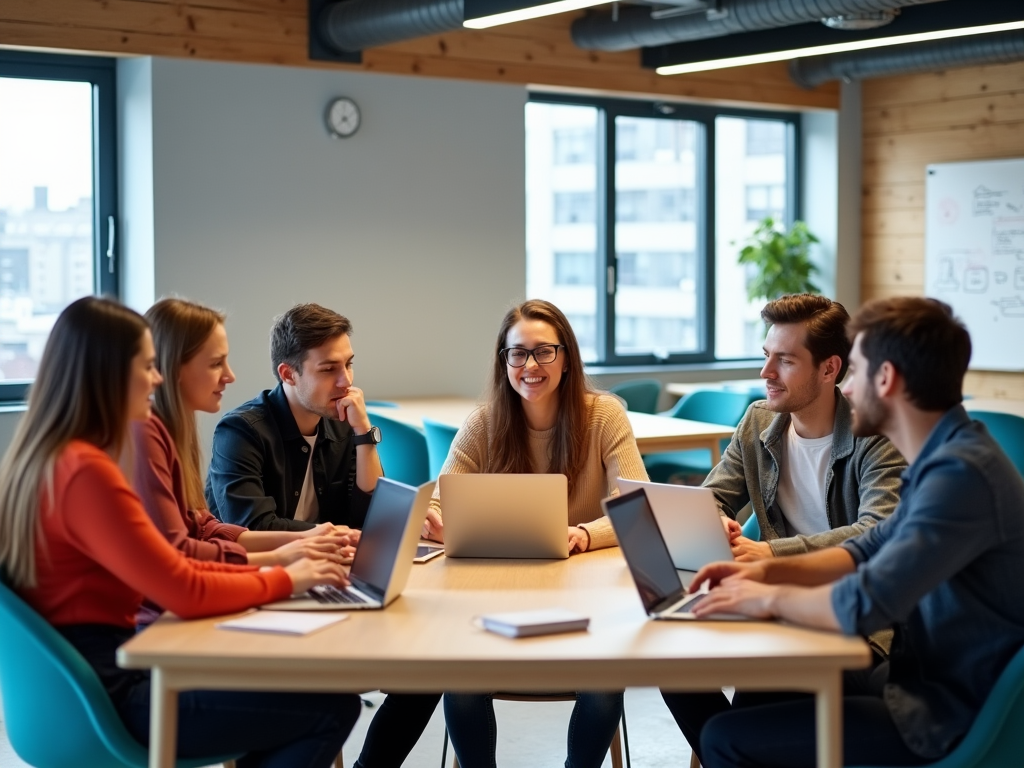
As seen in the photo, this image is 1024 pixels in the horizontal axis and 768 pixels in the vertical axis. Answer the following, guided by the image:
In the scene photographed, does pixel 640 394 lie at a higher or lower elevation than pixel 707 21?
lower

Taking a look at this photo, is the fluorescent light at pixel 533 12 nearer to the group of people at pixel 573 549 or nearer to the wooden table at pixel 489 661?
the group of people at pixel 573 549

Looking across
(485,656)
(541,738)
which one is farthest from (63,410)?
(541,738)

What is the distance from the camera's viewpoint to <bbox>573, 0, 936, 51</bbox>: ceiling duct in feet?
16.8

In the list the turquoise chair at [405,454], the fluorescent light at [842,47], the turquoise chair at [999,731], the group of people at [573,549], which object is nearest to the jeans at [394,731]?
the group of people at [573,549]

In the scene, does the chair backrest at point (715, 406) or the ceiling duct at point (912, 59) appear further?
the ceiling duct at point (912, 59)

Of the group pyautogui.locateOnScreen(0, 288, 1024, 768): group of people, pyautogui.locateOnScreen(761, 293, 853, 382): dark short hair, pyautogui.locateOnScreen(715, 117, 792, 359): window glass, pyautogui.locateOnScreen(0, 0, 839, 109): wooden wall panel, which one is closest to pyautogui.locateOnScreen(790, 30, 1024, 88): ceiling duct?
pyautogui.locateOnScreen(0, 0, 839, 109): wooden wall panel

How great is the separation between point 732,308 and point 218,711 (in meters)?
6.36

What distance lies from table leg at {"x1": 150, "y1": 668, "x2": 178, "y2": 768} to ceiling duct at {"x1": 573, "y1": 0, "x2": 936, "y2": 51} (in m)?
4.08

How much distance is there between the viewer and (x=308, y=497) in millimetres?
3162

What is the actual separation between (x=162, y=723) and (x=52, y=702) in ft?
0.99

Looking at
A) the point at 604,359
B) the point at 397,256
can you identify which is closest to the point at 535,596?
the point at 397,256

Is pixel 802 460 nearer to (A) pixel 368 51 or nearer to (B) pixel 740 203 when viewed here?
(A) pixel 368 51

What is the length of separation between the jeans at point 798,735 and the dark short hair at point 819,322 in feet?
2.65

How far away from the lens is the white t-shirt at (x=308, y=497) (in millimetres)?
3146
